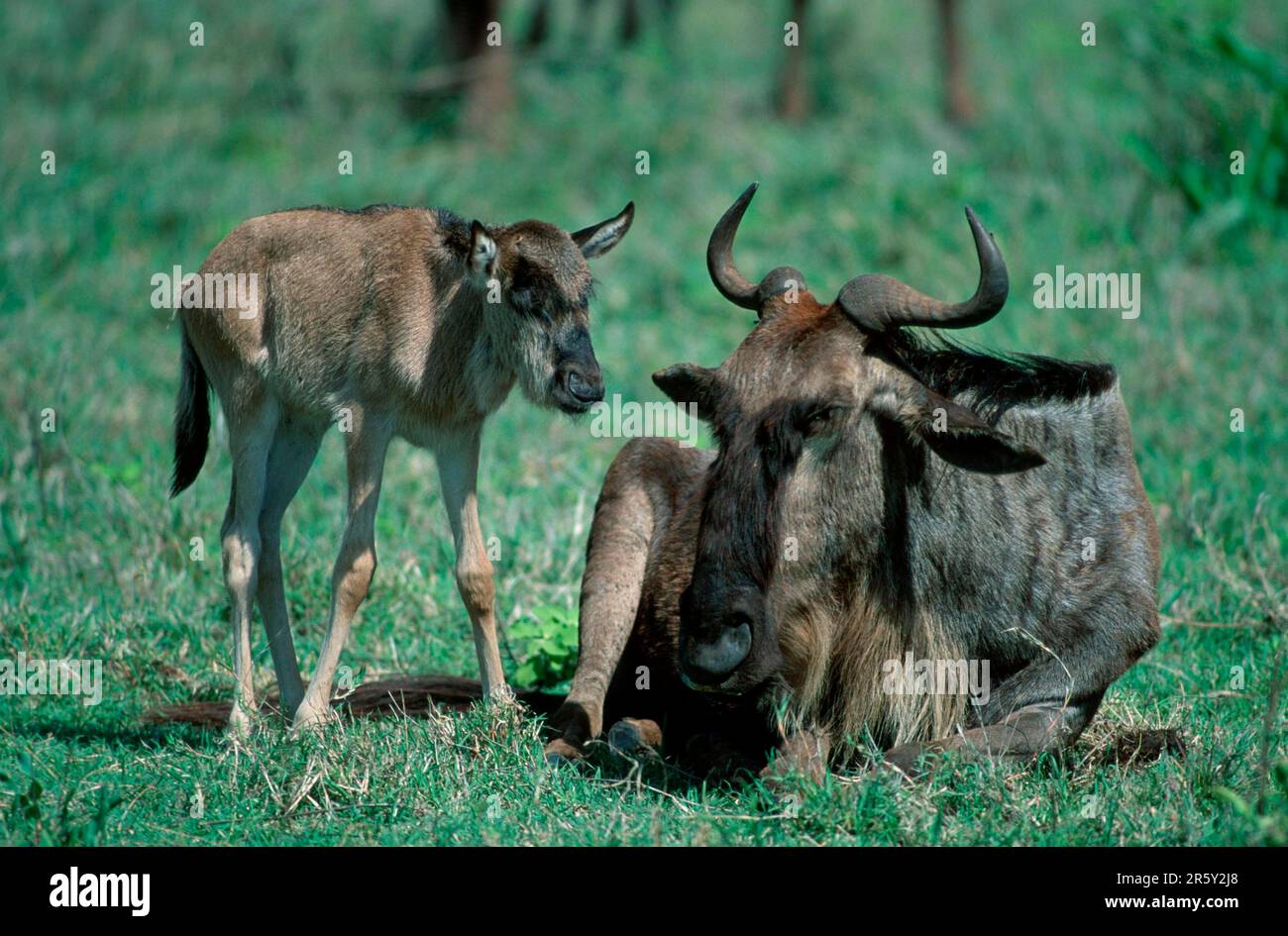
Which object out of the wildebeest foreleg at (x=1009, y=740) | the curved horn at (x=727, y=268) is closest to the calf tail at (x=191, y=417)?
the curved horn at (x=727, y=268)

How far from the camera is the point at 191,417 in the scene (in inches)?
254

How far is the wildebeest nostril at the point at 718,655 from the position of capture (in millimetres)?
4598

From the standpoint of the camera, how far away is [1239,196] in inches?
487

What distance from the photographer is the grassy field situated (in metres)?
4.90

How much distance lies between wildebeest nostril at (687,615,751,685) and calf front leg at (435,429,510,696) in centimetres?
148

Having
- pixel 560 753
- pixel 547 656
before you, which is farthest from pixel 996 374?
pixel 547 656

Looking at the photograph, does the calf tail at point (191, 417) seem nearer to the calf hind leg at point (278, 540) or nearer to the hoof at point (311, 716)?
the calf hind leg at point (278, 540)

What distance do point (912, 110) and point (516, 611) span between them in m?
11.5

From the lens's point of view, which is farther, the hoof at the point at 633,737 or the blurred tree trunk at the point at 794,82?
the blurred tree trunk at the point at 794,82

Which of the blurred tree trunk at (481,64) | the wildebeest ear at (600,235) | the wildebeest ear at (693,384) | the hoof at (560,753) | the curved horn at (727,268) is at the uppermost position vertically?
the blurred tree trunk at (481,64)

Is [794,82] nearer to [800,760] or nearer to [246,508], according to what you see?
[246,508]

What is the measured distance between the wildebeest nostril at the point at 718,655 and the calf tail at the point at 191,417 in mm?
2811
